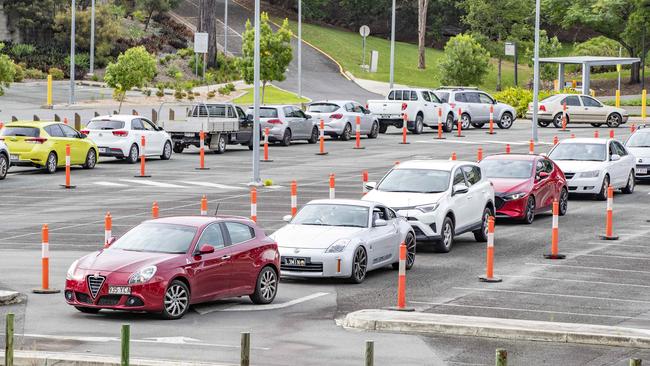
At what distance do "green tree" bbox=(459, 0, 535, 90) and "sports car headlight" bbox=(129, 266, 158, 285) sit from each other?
72577 millimetres

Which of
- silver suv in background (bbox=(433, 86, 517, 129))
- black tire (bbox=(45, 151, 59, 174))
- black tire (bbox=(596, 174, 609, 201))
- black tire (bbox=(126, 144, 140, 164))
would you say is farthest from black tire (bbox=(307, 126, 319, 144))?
black tire (bbox=(596, 174, 609, 201))

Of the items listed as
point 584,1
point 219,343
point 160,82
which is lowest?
point 219,343

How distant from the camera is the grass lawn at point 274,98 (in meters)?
70.1

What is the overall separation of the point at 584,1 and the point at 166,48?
1064 inches

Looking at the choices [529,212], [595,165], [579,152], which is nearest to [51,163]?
[579,152]

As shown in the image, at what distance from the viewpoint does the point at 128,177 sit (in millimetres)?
38062

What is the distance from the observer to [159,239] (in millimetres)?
18453

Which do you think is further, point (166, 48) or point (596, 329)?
point (166, 48)

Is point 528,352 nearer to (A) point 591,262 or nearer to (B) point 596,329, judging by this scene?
(B) point 596,329

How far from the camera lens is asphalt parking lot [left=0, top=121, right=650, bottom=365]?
15.7 m

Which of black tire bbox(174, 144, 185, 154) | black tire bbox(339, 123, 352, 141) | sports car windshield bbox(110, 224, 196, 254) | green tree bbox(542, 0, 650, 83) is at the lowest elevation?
sports car windshield bbox(110, 224, 196, 254)

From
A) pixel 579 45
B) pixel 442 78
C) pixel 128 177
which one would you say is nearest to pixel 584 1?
pixel 579 45

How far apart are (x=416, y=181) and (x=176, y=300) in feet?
29.2

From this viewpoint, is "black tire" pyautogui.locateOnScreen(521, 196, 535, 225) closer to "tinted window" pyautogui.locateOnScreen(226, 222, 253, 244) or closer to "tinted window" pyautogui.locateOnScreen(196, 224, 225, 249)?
"tinted window" pyautogui.locateOnScreen(226, 222, 253, 244)
